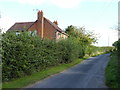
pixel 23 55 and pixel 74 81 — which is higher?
pixel 23 55

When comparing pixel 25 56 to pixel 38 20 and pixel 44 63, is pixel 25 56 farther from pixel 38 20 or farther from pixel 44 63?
pixel 38 20

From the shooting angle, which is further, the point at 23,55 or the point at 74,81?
the point at 23,55

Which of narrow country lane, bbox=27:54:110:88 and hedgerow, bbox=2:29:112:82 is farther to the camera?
hedgerow, bbox=2:29:112:82

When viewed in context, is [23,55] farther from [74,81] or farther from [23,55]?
[74,81]

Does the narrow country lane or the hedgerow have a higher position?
the hedgerow

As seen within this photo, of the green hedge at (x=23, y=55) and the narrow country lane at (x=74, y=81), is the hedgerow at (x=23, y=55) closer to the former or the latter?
the green hedge at (x=23, y=55)

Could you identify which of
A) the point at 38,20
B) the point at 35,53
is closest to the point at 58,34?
the point at 38,20

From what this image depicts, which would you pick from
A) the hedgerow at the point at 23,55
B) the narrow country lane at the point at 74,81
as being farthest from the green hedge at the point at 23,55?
the narrow country lane at the point at 74,81

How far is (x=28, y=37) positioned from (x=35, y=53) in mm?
1435

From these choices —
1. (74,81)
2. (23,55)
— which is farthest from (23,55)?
(74,81)

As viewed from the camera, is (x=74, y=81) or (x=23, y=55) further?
(x=23, y=55)

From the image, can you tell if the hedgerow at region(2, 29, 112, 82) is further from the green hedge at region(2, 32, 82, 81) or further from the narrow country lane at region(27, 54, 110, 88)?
the narrow country lane at region(27, 54, 110, 88)

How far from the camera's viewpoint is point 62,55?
21422 mm

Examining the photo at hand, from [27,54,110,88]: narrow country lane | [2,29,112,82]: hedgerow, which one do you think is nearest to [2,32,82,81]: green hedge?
[2,29,112,82]: hedgerow
